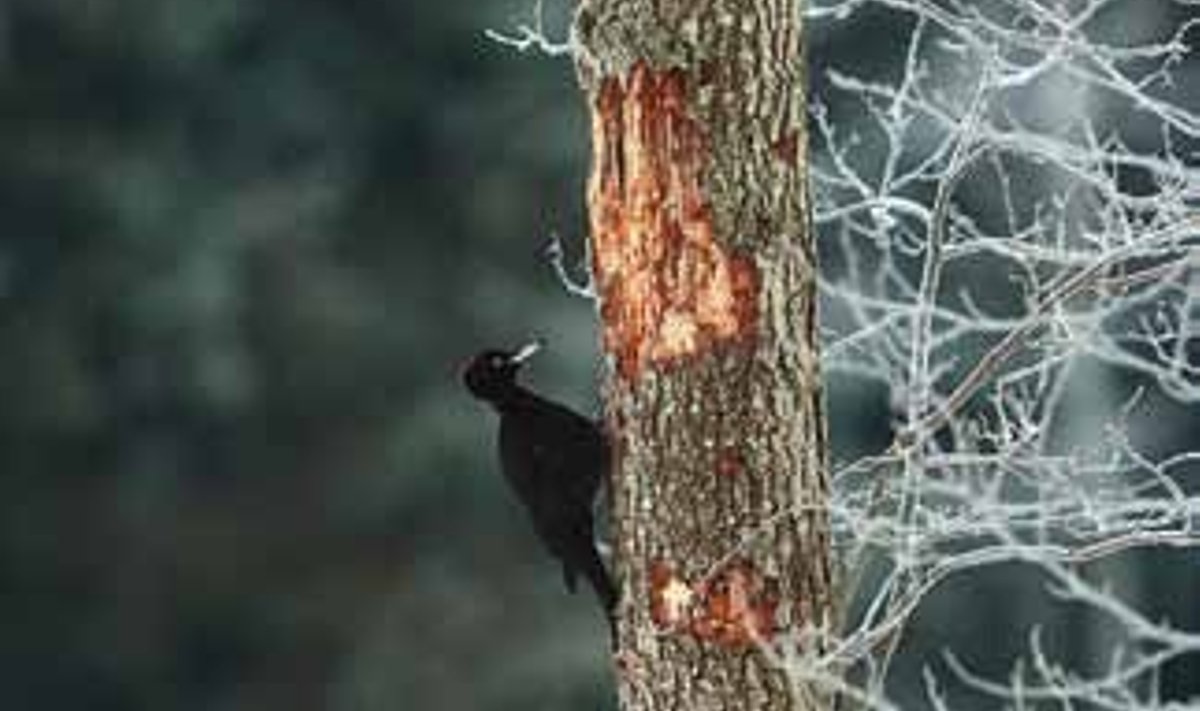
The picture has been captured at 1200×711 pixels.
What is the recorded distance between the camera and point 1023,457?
270 inches

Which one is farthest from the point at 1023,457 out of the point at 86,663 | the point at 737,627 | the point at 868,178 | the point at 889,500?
the point at 86,663

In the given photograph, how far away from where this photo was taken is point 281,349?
53.0 feet

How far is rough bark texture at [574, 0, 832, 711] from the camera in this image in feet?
19.5

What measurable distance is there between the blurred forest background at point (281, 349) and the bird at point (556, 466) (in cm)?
910

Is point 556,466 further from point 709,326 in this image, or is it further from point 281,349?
point 281,349

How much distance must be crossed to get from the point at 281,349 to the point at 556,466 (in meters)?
10.1

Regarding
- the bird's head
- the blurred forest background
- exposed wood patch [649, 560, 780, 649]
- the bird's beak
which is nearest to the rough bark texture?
exposed wood patch [649, 560, 780, 649]

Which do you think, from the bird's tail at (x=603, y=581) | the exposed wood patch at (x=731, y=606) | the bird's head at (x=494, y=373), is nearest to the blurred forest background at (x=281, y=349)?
the bird's head at (x=494, y=373)

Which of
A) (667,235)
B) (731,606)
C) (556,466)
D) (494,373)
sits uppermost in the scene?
(667,235)

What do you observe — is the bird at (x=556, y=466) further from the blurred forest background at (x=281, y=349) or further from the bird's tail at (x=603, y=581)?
the blurred forest background at (x=281, y=349)

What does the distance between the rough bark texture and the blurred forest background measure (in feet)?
30.9

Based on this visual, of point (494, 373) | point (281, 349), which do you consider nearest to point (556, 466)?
point (494, 373)

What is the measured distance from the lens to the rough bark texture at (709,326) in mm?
5941

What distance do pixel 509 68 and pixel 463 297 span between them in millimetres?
1121
